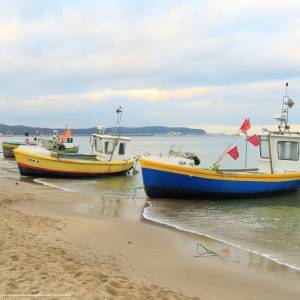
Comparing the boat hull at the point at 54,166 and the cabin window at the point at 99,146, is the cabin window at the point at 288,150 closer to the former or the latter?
the boat hull at the point at 54,166

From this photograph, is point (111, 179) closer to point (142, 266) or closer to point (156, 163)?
point (156, 163)

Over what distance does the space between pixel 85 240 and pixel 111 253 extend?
1.16 m

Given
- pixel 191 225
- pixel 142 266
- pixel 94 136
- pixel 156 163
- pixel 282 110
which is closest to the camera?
pixel 142 266

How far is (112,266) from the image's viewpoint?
22.7 feet

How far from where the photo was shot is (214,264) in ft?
25.6

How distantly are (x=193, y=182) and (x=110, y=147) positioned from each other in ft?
35.2

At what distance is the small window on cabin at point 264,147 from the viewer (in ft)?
60.3

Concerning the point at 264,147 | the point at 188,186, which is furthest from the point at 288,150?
the point at 188,186

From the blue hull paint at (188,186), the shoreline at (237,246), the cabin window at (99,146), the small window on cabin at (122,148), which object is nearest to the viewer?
the shoreline at (237,246)

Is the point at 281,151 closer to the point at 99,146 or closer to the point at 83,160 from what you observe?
the point at 83,160

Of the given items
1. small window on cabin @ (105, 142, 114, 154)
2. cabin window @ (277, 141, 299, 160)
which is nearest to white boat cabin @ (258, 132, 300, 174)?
cabin window @ (277, 141, 299, 160)

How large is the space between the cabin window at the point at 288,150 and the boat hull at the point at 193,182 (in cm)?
171

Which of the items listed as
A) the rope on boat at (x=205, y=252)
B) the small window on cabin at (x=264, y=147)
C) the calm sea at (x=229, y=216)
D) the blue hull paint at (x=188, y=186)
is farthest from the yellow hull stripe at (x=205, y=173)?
the rope on boat at (x=205, y=252)

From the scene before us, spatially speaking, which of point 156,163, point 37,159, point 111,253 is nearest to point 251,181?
point 156,163
